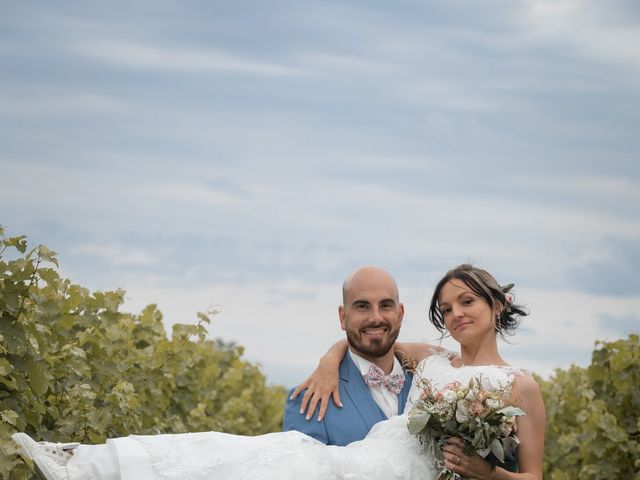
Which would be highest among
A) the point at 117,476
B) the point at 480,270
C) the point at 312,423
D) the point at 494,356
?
the point at 480,270

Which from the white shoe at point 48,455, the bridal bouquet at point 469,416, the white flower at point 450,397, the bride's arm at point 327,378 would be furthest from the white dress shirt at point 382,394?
the white shoe at point 48,455

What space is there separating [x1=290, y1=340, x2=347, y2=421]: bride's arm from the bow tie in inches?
7.4

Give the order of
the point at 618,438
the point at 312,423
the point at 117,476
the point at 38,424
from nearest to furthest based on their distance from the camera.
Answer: the point at 117,476
the point at 312,423
the point at 38,424
the point at 618,438

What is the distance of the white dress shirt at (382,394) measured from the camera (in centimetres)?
637

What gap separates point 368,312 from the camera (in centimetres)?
642

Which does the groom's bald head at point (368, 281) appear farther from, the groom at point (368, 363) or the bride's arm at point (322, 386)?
the bride's arm at point (322, 386)

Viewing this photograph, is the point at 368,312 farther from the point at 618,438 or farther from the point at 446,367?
the point at 618,438

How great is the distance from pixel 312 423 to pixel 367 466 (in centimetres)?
63

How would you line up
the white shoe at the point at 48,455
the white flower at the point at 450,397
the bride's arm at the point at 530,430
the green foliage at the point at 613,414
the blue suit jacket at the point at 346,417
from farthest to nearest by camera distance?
1. the green foliage at the point at 613,414
2. the blue suit jacket at the point at 346,417
3. the bride's arm at the point at 530,430
4. the white flower at the point at 450,397
5. the white shoe at the point at 48,455

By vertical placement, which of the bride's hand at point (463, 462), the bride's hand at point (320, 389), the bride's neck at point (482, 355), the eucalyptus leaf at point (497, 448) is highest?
the bride's neck at point (482, 355)

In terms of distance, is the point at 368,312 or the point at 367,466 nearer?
the point at 367,466

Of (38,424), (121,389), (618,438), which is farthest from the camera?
(618,438)

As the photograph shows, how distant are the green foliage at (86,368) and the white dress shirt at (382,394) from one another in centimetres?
183

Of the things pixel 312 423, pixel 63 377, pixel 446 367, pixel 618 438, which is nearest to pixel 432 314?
pixel 446 367
